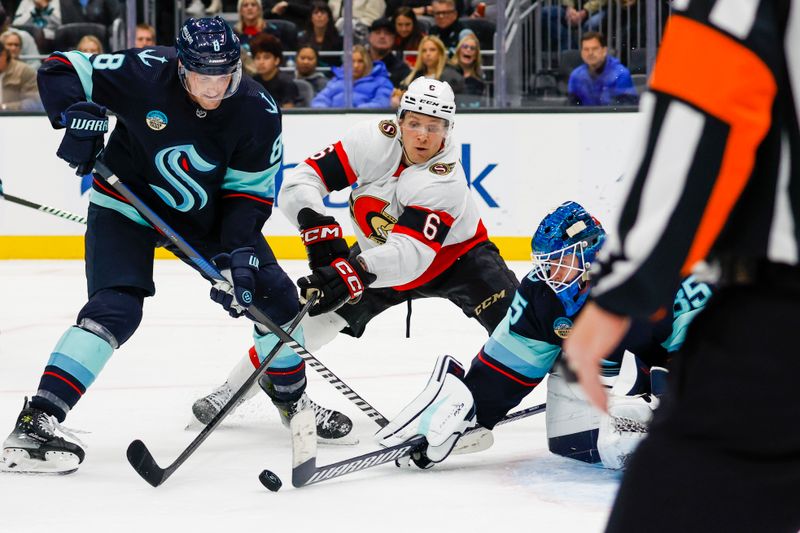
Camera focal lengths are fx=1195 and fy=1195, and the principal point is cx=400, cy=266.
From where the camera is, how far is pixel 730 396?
839 millimetres

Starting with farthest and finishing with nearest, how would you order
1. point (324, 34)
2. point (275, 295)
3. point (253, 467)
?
point (324, 34)
point (275, 295)
point (253, 467)

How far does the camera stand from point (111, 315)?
7.85 feet

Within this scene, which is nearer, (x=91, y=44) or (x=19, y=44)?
(x=91, y=44)

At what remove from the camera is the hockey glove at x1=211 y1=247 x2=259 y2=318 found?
241cm

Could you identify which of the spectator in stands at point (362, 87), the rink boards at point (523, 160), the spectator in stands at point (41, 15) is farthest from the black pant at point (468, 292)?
the spectator in stands at point (41, 15)

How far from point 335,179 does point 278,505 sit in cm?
111

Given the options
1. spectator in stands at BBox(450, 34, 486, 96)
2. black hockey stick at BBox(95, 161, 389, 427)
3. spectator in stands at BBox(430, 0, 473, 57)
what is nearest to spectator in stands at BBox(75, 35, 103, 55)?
spectator in stands at BBox(430, 0, 473, 57)

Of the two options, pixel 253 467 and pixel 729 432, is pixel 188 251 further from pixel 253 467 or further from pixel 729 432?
pixel 729 432

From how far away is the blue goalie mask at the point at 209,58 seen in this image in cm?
234

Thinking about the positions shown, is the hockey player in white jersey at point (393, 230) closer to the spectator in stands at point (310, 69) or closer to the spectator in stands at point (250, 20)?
the spectator in stands at point (310, 69)

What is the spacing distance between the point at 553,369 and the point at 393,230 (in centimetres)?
57

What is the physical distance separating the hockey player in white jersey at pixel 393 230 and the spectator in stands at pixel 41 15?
4.39 metres

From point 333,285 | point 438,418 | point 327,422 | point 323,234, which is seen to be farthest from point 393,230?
point 438,418

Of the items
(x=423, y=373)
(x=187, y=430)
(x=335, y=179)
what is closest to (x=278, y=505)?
(x=187, y=430)
